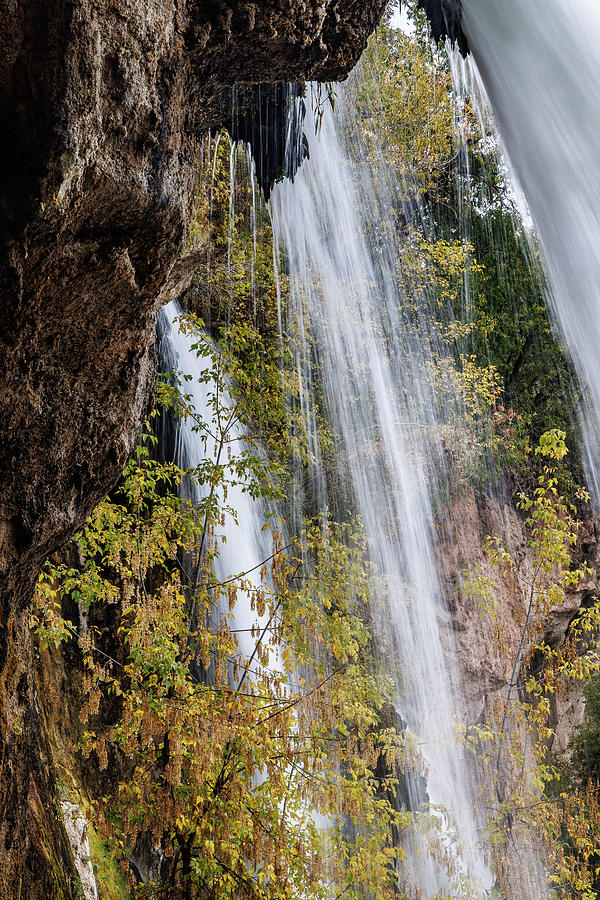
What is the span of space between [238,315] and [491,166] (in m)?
7.04

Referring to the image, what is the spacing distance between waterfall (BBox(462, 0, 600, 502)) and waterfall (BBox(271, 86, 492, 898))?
14.1 feet

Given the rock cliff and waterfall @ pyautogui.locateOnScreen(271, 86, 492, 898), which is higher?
waterfall @ pyautogui.locateOnScreen(271, 86, 492, 898)

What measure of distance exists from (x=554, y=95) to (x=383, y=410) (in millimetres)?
6378

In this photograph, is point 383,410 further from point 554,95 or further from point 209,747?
point 209,747

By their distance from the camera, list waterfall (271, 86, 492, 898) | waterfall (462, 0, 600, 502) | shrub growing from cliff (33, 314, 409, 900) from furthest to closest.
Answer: waterfall (271, 86, 492, 898), waterfall (462, 0, 600, 502), shrub growing from cliff (33, 314, 409, 900)

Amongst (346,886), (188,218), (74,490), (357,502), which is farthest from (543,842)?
(188,218)

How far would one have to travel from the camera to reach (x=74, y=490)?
2.92 metres

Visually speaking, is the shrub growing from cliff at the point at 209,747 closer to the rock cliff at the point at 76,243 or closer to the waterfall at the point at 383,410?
the rock cliff at the point at 76,243

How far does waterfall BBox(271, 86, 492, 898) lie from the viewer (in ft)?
33.3

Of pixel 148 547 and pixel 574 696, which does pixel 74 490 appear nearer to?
pixel 148 547

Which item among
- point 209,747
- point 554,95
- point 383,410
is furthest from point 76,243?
point 383,410

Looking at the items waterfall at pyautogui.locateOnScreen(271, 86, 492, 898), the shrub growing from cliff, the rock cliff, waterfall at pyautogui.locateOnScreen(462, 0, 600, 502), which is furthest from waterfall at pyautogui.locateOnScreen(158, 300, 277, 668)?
the rock cliff

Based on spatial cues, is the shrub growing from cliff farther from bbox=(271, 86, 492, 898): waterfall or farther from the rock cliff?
bbox=(271, 86, 492, 898): waterfall

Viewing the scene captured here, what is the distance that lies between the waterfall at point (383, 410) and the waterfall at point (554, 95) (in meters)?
4.31
